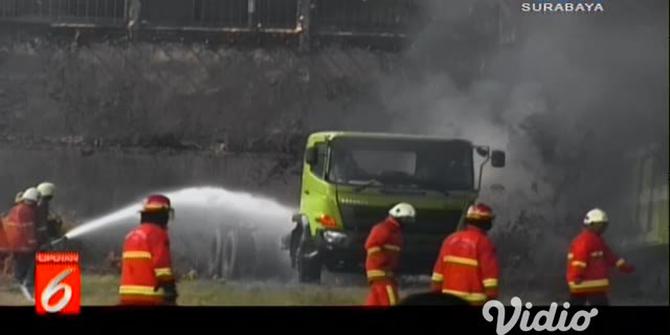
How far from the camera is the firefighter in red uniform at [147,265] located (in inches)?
251

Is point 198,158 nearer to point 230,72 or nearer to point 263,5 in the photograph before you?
point 230,72

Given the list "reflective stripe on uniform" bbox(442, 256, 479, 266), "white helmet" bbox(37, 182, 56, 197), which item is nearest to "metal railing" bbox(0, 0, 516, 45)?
"white helmet" bbox(37, 182, 56, 197)

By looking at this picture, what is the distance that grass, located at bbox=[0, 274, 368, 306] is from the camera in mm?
6402

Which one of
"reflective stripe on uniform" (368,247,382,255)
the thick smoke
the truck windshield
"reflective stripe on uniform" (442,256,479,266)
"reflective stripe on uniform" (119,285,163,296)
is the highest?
the thick smoke

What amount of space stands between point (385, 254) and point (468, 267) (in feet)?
1.73

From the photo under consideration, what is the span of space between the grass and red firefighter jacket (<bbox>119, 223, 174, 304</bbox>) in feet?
0.28

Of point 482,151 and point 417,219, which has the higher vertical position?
point 482,151

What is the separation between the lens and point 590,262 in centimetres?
682

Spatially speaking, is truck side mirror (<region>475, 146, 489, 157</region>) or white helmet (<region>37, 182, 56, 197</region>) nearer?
white helmet (<region>37, 182, 56, 197</region>)

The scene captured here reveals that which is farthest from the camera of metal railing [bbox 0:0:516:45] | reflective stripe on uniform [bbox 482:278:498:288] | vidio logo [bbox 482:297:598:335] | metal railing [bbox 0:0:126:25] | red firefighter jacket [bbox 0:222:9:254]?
vidio logo [bbox 482:297:598:335]

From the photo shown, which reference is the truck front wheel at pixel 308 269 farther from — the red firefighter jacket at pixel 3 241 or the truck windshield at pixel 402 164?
the red firefighter jacket at pixel 3 241

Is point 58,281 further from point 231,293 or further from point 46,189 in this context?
point 231,293

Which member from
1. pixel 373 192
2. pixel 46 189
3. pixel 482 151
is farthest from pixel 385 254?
pixel 46 189

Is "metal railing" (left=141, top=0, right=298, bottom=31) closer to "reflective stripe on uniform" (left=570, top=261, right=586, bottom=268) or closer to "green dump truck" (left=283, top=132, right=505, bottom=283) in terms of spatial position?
"green dump truck" (left=283, top=132, right=505, bottom=283)
